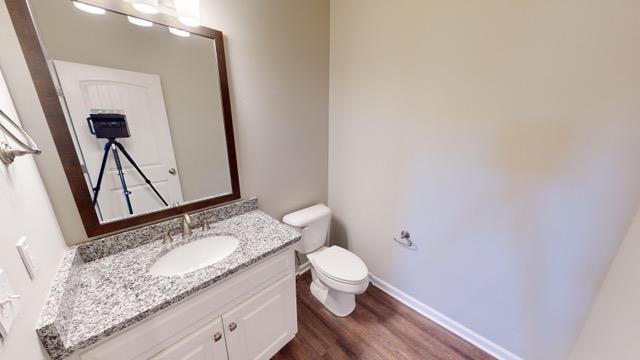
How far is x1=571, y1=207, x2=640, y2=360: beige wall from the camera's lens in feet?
2.39

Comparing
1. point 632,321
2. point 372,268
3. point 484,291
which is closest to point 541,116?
point 632,321

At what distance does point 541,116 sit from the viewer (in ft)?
3.36

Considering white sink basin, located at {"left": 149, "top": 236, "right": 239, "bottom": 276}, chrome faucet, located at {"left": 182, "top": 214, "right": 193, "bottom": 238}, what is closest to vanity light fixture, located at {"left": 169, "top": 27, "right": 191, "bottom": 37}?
chrome faucet, located at {"left": 182, "top": 214, "right": 193, "bottom": 238}

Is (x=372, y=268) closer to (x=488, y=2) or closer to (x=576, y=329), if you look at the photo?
(x=576, y=329)

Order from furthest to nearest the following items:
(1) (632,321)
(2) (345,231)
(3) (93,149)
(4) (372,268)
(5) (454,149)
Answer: (2) (345,231)
(4) (372,268)
(5) (454,149)
(3) (93,149)
(1) (632,321)

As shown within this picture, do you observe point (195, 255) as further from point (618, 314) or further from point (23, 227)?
point (618, 314)

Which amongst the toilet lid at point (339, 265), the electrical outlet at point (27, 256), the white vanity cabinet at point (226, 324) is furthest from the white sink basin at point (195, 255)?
the toilet lid at point (339, 265)

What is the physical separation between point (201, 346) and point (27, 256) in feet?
2.27

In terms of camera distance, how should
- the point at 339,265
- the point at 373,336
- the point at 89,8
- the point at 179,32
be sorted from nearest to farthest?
the point at 89,8 < the point at 179,32 < the point at 373,336 < the point at 339,265

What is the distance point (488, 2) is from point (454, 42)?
19 centimetres

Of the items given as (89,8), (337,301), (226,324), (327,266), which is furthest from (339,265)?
(89,8)

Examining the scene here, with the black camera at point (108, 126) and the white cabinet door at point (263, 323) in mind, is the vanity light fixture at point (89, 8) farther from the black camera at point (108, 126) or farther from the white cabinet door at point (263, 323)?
the white cabinet door at point (263, 323)

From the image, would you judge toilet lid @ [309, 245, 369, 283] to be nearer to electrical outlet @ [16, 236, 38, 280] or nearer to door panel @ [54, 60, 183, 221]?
door panel @ [54, 60, 183, 221]

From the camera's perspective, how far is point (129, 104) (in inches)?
41.8
